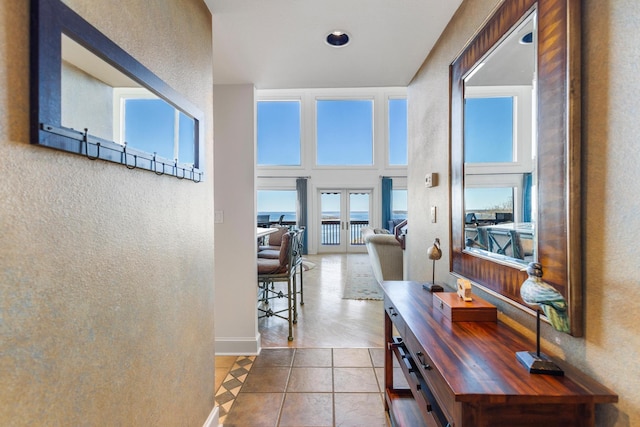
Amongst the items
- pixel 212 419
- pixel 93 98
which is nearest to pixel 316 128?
pixel 212 419

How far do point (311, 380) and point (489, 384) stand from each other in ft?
5.71

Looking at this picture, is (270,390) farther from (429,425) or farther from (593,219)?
(593,219)

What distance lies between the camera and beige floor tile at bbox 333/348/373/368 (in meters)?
2.48

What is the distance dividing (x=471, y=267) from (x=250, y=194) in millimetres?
1900

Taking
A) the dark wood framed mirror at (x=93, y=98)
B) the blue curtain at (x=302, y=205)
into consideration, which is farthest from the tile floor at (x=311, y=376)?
the blue curtain at (x=302, y=205)

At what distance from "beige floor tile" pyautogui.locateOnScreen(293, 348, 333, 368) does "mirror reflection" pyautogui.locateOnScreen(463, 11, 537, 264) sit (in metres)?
1.63

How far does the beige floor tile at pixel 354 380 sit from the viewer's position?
215 cm

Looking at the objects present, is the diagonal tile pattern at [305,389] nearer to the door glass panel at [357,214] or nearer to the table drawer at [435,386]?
the table drawer at [435,386]

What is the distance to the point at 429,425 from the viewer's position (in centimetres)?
111

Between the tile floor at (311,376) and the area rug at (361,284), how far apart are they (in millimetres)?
787

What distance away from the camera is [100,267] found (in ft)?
2.89

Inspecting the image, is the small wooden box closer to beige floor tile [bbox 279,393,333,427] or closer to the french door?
beige floor tile [bbox 279,393,333,427]

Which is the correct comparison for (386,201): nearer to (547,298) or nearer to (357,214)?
(357,214)

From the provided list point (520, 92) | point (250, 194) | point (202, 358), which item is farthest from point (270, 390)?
point (520, 92)
